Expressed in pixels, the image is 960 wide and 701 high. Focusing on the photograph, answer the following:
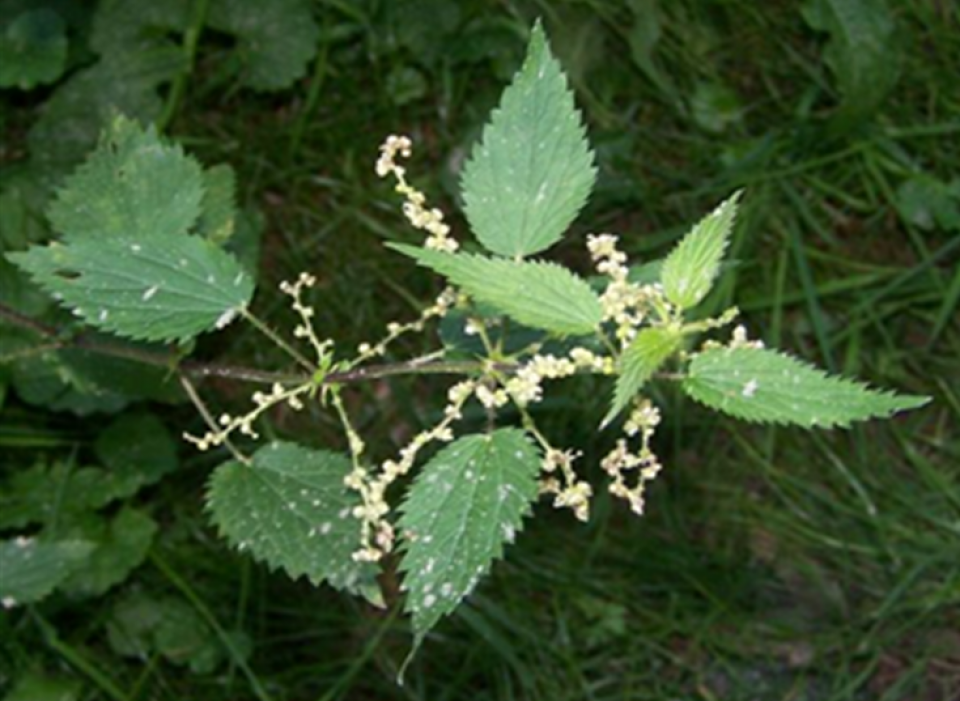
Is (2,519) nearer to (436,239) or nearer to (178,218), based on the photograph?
(178,218)

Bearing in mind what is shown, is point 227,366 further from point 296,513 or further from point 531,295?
point 531,295

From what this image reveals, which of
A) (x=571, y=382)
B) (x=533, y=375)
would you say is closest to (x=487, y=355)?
(x=533, y=375)

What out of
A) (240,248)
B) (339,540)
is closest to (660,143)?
(240,248)

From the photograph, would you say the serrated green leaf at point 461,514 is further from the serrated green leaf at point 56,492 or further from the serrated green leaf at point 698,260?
the serrated green leaf at point 56,492

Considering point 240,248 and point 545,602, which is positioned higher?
point 240,248

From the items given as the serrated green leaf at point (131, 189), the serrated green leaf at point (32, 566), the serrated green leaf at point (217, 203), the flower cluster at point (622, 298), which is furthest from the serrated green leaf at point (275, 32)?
the flower cluster at point (622, 298)
